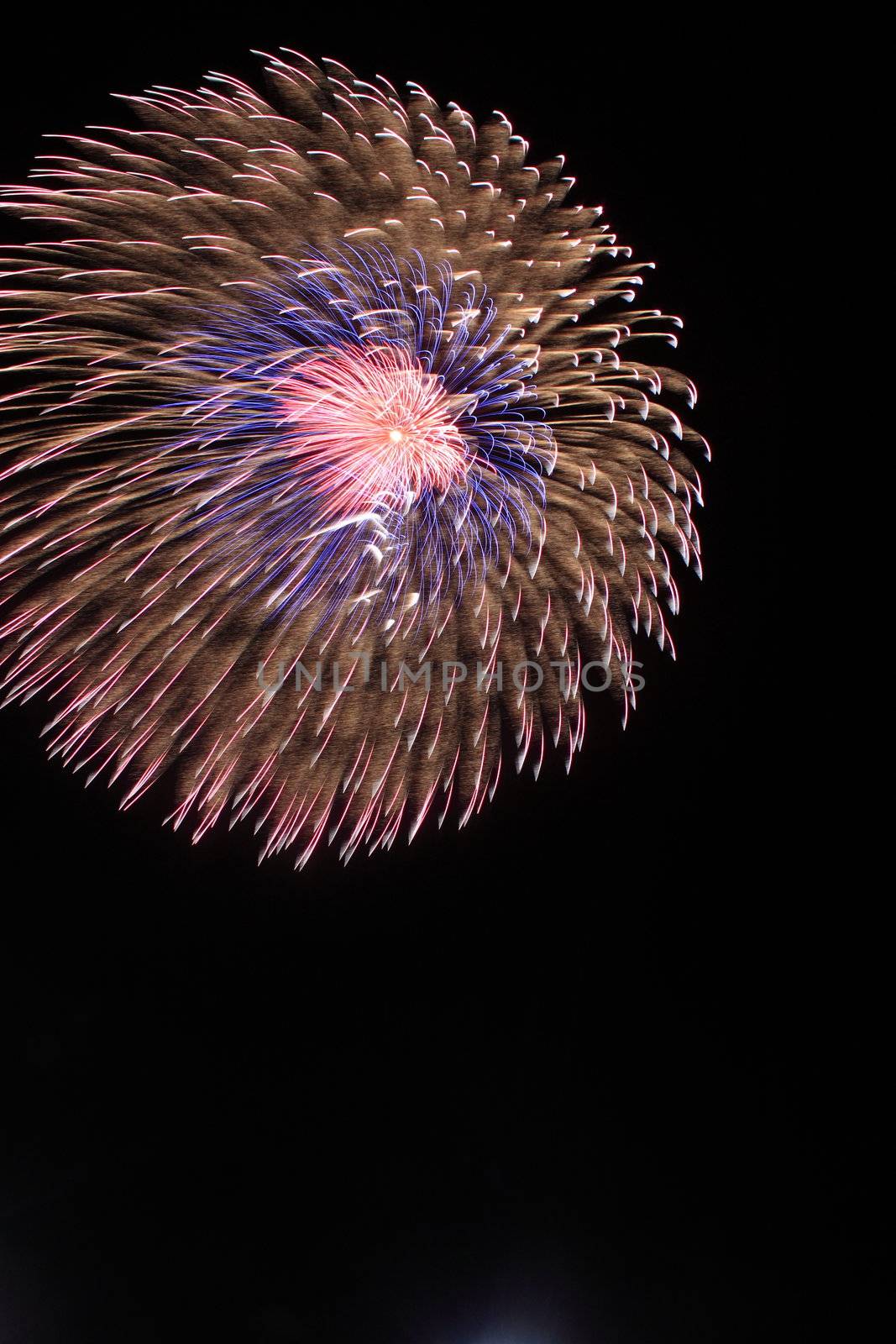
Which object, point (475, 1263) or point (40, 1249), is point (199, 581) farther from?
point (475, 1263)

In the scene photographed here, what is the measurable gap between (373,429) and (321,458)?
32 cm

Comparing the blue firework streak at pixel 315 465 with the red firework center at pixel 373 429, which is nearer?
the blue firework streak at pixel 315 465

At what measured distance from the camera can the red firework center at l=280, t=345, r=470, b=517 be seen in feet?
14.5

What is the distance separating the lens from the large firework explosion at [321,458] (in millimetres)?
4055

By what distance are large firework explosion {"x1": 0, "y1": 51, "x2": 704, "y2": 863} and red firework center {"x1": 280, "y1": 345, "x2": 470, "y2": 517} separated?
0.01 m

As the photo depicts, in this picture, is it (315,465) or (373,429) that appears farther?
(315,465)

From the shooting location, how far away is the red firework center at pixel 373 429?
4434 mm

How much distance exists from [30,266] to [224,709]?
225 cm

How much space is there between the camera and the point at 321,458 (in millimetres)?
4688

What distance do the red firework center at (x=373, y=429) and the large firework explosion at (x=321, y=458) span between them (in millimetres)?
13

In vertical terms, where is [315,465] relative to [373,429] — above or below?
below

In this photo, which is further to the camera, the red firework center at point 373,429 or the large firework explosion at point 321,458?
the red firework center at point 373,429

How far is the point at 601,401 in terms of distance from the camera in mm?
4402

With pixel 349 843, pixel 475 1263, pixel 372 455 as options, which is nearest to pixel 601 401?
pixel 372 455
